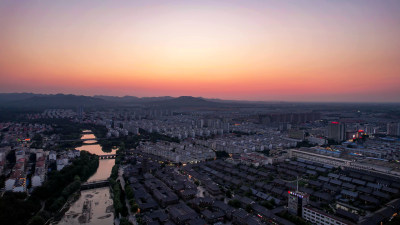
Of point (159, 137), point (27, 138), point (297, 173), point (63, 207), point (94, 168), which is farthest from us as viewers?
point (159, 137)

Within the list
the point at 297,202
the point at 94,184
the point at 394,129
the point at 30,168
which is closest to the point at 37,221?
the point at 94,184

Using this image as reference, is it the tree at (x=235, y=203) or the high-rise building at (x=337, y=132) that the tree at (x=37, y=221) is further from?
the high-rise building at (x=337, y=132)

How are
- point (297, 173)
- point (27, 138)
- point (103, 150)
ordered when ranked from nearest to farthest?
point (297, 173), point (103, 150), point (27, 138)

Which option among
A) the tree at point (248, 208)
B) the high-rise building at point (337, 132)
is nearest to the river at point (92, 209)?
the tree at point (248, 208)

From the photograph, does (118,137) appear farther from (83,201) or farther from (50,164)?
(83,201)

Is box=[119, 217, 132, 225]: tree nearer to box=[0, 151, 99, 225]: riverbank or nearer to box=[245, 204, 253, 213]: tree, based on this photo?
box=[0, 151, 99, 225]: riverbank

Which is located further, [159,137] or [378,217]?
[159,137]

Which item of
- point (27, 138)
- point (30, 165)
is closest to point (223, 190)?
point (30, 165)

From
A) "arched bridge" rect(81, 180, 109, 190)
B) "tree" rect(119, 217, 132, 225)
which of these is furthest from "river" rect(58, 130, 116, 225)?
"tree" rect(119, 217, 132, 225)
